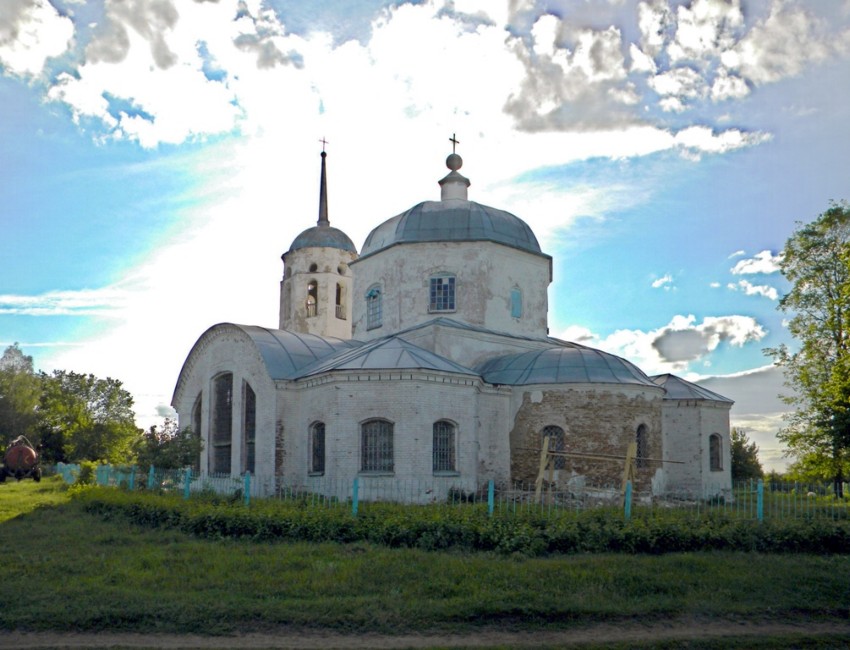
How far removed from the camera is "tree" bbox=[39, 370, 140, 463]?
44438mm

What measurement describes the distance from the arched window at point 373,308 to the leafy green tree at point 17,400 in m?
28.7

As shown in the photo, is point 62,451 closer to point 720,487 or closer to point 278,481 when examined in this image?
point 278,481

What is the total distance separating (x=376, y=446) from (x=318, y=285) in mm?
11949

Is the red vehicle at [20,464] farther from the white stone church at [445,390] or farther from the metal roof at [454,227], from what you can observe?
the metal roof at [454,227]

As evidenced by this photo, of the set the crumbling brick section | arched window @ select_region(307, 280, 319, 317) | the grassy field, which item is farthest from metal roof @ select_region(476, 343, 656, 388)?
arched window @ select_region(307, 280, 319, 317)

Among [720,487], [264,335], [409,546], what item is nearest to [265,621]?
[409,546]

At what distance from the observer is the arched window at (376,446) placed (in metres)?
16.5

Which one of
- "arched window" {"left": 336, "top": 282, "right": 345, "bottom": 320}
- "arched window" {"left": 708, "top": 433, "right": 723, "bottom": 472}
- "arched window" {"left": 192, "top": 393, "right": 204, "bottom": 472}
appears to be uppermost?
"arched window" {"left": 336, "top": 282, "right": 345, "bottom": 320}

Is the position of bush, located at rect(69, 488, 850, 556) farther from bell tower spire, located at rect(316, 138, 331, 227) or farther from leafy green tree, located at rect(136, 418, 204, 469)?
bell tower spire, located at rect(316, 138, 331, 227)

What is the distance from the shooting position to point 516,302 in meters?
21.5

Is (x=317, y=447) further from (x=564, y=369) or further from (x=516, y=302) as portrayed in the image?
(x=516, y=302)

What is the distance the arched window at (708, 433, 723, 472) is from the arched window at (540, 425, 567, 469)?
5252mm

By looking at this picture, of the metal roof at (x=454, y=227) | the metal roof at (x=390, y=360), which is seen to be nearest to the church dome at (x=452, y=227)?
the metal roof at (x=454, y=227)

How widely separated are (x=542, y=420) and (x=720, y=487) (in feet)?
19.1
